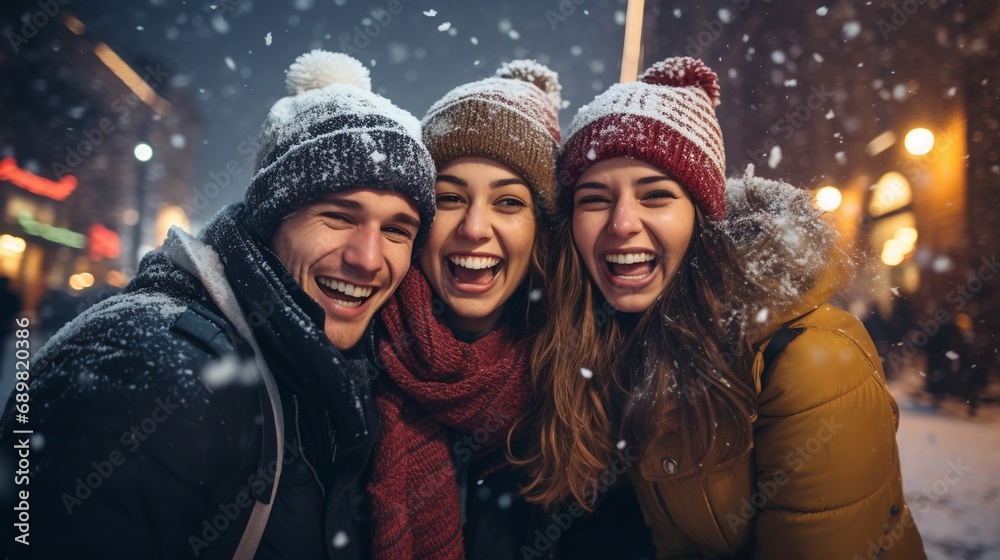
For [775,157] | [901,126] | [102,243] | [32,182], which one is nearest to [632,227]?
[901,126]

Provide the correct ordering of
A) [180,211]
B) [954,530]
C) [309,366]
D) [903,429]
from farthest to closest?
[180,211] → [903,429] → [954,530] → [309,366]

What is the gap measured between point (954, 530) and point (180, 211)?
58226 mm

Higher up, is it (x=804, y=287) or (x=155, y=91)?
(x=155, y=91)

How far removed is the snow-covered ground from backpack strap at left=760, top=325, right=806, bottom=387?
3953 mm

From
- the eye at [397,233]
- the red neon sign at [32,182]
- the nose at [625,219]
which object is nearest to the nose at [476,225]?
the eye at [397,233]

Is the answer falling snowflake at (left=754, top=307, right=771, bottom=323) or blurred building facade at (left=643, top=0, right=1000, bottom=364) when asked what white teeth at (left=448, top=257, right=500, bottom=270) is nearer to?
falling snowflake at (left=754, top=307, right=771, bottom=323)

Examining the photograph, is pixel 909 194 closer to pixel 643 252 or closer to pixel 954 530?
pixel 954 530

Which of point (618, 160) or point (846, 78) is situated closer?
point (618, 160)

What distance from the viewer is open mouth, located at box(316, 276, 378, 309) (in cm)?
196

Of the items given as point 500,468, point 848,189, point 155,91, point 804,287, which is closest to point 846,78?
point 848,189

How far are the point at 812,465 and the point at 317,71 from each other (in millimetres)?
2732

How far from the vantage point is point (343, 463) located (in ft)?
6.05

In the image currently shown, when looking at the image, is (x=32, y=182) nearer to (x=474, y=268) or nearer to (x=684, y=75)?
(x=474, y=268)

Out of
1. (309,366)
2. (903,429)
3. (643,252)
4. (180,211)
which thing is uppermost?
(180,211)
